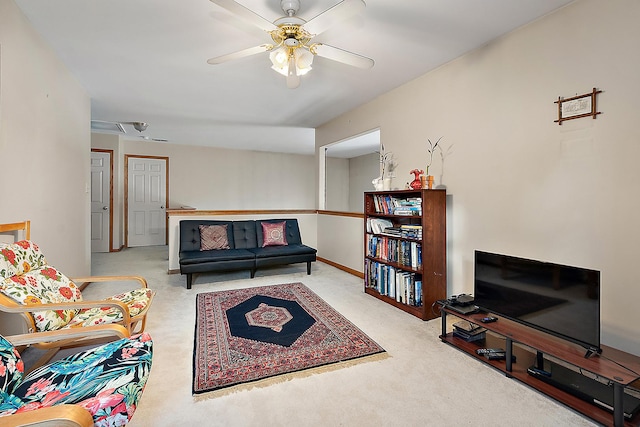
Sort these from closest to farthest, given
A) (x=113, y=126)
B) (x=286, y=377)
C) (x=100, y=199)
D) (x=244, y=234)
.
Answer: (x=286, y=377) < (x=244, y=234) < (x=113, y=126) < (x=100, y=199)

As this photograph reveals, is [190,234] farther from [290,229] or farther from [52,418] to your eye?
[52,418]

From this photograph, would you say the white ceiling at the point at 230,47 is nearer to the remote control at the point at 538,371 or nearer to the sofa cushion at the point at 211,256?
the sofa cushion at the point at 211,256

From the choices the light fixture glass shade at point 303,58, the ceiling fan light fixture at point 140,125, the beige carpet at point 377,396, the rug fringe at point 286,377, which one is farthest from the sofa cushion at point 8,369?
the ceiling fan light fixture at point 140,125

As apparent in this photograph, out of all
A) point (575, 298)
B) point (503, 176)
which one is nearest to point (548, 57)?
point (503, 176)

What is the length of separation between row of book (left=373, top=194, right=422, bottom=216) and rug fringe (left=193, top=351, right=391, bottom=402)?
54.7 inches

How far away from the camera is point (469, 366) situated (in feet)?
6.84

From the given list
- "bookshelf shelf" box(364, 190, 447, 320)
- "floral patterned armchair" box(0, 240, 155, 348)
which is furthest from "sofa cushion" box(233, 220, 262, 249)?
"floral patterned armchair" box(0, 240, 155, 348)

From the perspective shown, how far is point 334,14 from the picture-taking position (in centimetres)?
178

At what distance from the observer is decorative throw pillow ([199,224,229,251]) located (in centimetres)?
426

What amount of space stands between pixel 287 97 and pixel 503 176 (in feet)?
8.98

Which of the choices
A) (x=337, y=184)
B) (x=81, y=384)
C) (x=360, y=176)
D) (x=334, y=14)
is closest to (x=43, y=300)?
(x=81, y=384)

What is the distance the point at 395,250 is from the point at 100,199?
6100 mm

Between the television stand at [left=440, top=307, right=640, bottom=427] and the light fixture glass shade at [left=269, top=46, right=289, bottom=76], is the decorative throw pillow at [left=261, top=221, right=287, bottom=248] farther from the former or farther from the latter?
the television stand at [left=440, top=307, right=640, bottom=427]

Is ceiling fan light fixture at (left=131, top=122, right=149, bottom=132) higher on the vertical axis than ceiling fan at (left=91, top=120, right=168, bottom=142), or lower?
lower
